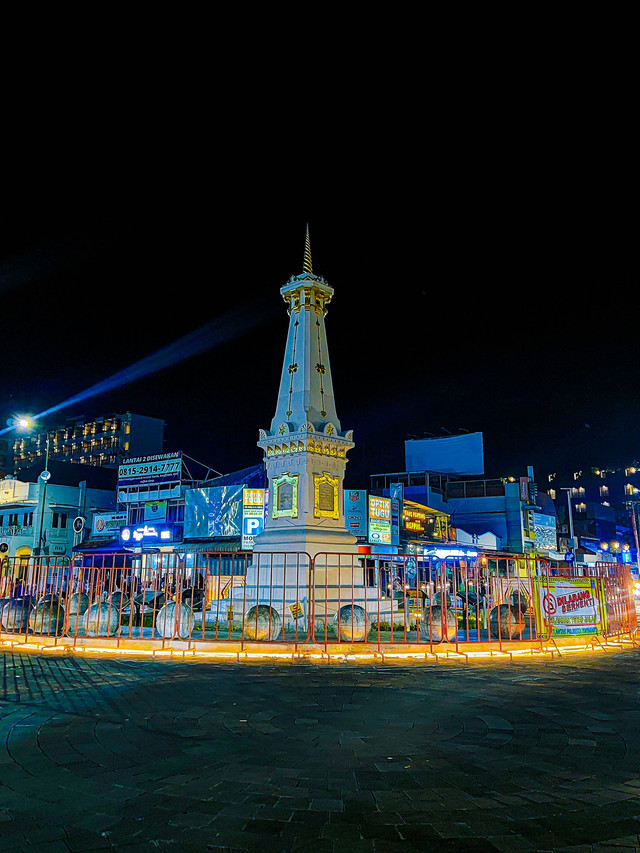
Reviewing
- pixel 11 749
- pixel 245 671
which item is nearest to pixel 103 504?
pixel 245 671

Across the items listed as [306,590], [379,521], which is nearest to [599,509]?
[379,521]

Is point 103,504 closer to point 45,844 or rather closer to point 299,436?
point 299,436

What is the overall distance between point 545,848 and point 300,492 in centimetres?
1649

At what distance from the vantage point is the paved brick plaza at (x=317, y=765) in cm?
373

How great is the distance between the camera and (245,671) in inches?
383

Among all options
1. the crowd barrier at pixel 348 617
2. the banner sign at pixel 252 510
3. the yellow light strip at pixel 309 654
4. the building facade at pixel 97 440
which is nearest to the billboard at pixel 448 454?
the banner sign at pixel 252 510

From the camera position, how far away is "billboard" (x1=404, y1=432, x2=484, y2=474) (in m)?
55.3

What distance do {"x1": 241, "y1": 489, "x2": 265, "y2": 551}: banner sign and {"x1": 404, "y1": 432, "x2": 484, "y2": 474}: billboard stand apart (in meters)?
25.6

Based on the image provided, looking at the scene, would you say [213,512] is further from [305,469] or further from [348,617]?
[348,617]

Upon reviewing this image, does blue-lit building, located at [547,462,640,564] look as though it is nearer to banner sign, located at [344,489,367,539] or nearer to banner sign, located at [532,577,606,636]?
banner sign, located at [344,489,367,539]

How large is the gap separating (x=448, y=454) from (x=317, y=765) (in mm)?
52832

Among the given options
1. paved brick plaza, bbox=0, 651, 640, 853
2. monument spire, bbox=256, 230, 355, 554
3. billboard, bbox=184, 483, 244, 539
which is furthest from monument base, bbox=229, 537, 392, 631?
billboard, bbox=184, 483, 244, 539

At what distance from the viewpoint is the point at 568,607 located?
12.9m

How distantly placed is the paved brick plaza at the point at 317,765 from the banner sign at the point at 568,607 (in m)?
3.86
